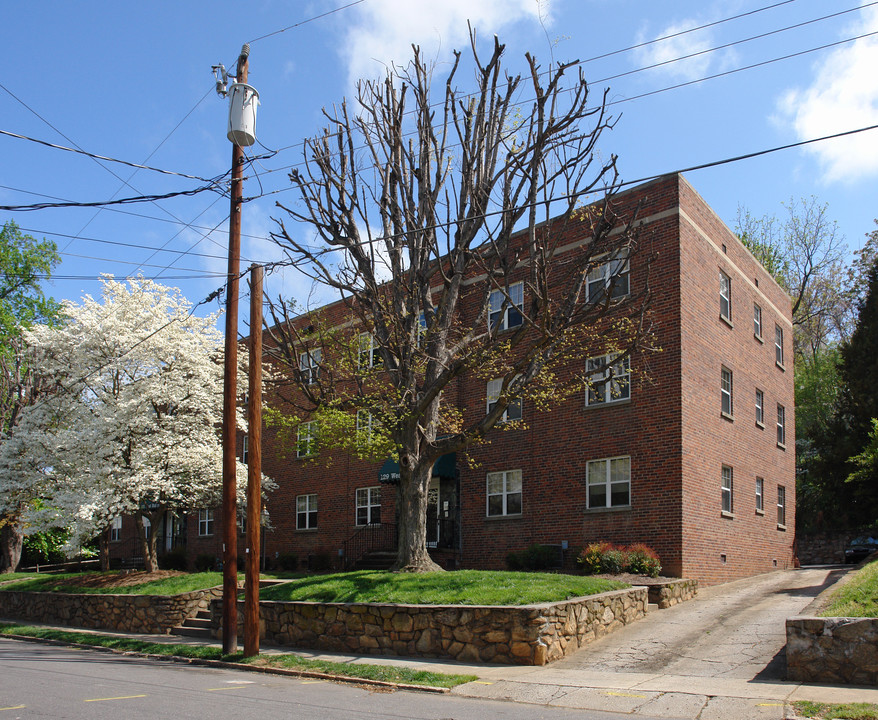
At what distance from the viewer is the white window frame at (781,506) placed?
25531 millimetres

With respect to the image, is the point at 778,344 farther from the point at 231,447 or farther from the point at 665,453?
the point at 231,447

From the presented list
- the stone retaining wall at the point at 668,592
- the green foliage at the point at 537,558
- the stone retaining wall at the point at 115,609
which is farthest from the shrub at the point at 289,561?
the stone retaining wall at the point at 668,592

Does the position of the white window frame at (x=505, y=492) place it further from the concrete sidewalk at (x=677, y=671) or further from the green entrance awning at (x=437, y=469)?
the concrete sidewalk at (x=677, y=671)

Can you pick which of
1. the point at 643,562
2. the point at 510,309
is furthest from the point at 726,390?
the point at 643,562

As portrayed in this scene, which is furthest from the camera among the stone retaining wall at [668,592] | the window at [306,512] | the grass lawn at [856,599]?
the window at [306,512]

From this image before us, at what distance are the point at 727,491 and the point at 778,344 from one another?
7.71m

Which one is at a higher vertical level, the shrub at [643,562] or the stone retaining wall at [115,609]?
the shrub at [643,562]

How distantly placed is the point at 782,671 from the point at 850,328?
37.3 m

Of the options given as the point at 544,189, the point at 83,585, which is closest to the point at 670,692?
the point at 544,189

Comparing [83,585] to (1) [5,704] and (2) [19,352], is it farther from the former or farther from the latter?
(1) [5,704]

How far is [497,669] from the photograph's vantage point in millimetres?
11977

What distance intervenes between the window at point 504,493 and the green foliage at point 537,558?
1.79 m

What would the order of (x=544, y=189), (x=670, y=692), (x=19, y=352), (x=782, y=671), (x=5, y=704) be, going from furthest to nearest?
(x=19, y=352), (x=544, y=189), (x=782, y=671), (x=670, y=692), (x=5, y=704)

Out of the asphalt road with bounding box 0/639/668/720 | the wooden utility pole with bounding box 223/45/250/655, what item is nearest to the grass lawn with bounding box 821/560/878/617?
the asphalt road with bounding box 0/639/668/720
